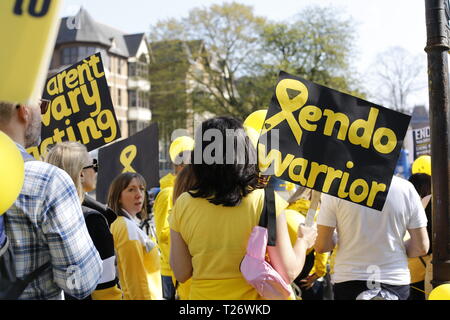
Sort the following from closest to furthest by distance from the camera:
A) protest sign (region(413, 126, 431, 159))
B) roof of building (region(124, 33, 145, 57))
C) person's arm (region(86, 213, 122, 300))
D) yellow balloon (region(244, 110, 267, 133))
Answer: person's arm (region(86, 213, 122, 300)) → yellow balloon (region(244, 110, 267, 133)) → protest sign (region(413, 126, 431, 159)) → roof of building (region(124, 33, 145, 57))

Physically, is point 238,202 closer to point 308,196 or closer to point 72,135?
point 308,196

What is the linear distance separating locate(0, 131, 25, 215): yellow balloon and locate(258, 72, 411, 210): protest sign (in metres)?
1.70

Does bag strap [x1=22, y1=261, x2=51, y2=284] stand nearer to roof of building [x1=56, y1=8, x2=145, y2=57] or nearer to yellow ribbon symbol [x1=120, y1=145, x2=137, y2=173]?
yellow ribbon symbol [x1=120, y1=145, x2=137, y2=173]

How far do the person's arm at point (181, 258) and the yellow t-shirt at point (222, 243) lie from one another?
74 millimetres

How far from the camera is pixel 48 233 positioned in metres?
1.89

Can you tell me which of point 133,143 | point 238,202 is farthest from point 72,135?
point 238,202

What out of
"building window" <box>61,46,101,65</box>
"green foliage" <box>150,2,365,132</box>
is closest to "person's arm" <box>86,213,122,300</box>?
"green foliage" <box>150,2,365,132</box>

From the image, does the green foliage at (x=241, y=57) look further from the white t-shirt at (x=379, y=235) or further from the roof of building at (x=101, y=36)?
the white t-shirt at (x=379, y=235)

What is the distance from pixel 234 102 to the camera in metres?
35.5

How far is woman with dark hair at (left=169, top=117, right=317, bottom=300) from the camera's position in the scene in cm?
233

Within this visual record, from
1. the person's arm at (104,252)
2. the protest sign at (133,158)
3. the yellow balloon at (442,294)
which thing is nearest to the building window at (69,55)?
the protest sign at (133,158)

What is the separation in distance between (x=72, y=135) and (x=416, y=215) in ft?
9.41

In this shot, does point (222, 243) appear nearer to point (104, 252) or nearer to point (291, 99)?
point (104, 252)
